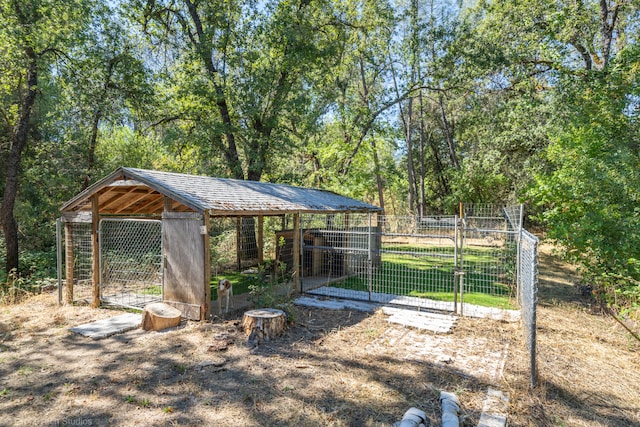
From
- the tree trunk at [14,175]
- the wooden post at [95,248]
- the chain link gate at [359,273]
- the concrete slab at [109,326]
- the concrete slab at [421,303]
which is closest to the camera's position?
the concrete slab at [109,326]

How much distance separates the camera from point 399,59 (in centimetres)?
1778

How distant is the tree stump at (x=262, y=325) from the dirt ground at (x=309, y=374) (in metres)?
0.15

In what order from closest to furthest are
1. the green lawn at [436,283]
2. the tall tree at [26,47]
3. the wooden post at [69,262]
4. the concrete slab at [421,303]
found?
the concrete slab at [421,303]
the wooden post at [69,262]
the green lawn at [436,283]
the tall tree at [26,47]

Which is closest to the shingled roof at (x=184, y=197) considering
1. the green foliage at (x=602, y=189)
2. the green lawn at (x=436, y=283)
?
the green lawn at (x=436, y=283)

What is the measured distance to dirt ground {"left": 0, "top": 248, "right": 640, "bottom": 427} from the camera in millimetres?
3492

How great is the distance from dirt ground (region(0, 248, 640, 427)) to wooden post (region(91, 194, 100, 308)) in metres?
0.76

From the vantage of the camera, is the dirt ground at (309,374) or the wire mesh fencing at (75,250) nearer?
the dirt ground at (309,374)

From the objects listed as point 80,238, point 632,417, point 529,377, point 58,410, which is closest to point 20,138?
point 80,238

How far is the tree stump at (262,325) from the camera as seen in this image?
533cm

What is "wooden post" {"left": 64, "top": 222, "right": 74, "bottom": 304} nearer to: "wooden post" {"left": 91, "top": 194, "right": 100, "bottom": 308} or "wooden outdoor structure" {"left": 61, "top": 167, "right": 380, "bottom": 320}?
"wooden outdoor structure" {"left": 61, "top": 167, "right": 380, "bottom": 320}

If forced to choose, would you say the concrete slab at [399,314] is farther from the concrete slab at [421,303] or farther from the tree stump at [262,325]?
the tree stump at [262,325]

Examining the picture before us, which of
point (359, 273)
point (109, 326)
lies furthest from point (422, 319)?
point (109, 326)

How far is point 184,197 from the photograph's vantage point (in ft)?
19.3

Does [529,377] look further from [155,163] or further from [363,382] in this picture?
[155,163]
